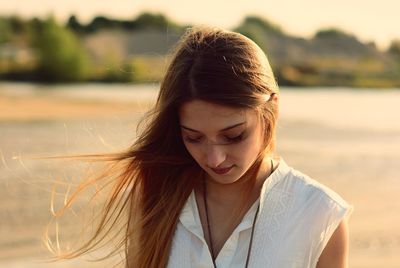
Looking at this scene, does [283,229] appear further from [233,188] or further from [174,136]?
[174,136]

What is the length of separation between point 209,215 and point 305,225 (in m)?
0.36

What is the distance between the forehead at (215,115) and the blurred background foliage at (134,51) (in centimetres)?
4562

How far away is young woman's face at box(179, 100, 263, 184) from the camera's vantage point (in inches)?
91.2

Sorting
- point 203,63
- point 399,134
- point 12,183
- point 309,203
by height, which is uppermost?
point 203,63

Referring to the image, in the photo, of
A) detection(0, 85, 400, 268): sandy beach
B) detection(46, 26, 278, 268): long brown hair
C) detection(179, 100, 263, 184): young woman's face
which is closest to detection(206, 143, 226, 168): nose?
detection(179, 100, 263, 184): young woman's face

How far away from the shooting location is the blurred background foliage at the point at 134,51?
54.5m

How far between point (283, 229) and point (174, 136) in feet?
1.82

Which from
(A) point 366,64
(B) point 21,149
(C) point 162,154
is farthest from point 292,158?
(A) point 366,64

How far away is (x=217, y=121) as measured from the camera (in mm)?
2320

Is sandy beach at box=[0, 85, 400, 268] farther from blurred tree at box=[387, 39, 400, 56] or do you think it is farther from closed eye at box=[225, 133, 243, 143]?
blurred tree at box=[387, 39, 400, 56]

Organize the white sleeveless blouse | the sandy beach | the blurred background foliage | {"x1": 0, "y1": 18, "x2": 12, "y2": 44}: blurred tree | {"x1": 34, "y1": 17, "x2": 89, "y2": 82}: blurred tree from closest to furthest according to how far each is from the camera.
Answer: the white sleeveless blouse < the sandy beach < the blurred background foliage < {"x1": 34, "y1": 17, "x2": 89, "y2": 82}: blurred tree < {"x1": 0, "y1": 18, "x2": 12, "y2": 44}: blurred tree

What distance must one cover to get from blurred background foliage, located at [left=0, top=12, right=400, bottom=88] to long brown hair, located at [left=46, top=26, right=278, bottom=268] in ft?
148

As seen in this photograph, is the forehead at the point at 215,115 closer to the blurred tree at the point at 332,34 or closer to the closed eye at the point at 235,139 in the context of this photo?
the closed eye at the point at 235,139

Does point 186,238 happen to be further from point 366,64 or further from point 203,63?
point 366,64
